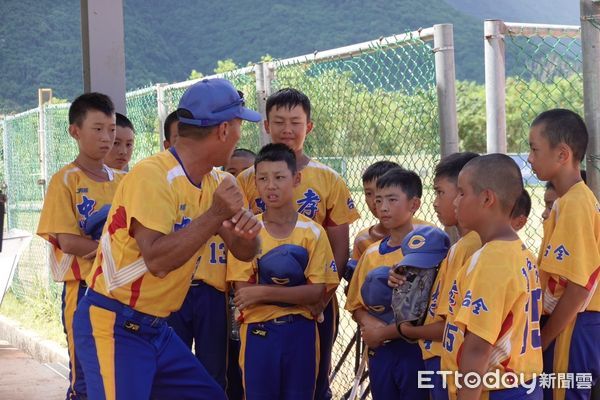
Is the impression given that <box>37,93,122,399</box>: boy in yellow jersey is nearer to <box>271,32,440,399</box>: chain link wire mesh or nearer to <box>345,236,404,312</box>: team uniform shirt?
<box>345,236,404,312</box>: team uniform shirt

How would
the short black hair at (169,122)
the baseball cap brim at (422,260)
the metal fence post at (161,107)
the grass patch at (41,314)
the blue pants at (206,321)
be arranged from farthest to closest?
the grass patch at (41,314) < the metal fence post at (161,107) < the short black hair at (169,122) < the blue pants at (206,321) < the baseball cap brim at (422,260)

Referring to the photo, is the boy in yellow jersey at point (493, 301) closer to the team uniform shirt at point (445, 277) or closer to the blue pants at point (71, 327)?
the team uniform shirt at point (445, 277)

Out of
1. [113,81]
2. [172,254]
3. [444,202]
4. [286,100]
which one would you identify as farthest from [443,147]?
[113,81]

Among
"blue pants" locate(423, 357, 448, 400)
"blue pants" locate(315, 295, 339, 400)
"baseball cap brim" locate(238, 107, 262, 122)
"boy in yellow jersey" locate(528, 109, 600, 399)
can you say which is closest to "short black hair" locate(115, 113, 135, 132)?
"blue pants" locate(315, 295, 339, 400)

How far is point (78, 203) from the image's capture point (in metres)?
5.18

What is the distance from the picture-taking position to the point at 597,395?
442 centimetres

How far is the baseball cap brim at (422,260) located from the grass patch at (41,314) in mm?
5858

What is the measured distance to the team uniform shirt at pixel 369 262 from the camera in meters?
4.52

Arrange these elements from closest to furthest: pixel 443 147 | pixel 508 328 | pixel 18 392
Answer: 1. pixel 508 328
2. pixel 443 147
3. pixel 18 392

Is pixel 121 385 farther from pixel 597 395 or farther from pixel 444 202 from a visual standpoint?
pixel 597 395

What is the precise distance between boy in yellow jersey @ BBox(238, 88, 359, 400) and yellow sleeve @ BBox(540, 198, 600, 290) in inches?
56.9

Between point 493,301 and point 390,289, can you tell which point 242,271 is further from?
point 493,301

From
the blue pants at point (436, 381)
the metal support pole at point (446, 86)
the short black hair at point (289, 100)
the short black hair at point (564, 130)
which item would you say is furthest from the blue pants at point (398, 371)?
the short black hair at point (289, 100)

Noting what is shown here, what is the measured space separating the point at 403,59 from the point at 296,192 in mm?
1218
